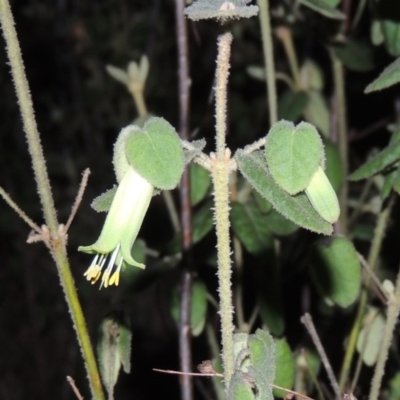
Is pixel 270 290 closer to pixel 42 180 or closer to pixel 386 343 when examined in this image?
pixel 386 343

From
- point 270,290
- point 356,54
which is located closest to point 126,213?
point 270,290

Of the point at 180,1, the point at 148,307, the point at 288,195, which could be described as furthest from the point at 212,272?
the point at 148,307

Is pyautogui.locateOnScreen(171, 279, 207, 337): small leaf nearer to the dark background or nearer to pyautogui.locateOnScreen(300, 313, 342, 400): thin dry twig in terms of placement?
pyautogui.locateOnScreen(300, 313, 342, 400): thin dry twig

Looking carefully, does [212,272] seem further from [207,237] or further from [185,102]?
[185,102]

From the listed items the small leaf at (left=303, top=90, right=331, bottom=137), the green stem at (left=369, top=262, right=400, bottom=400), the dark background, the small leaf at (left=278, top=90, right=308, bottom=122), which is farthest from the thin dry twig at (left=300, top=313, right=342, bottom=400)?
the dark background

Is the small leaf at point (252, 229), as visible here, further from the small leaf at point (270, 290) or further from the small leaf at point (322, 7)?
the small leaf at point (322, 7)

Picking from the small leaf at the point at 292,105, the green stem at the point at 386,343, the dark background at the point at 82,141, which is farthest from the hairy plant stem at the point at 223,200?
the dark background at the point at 82,141

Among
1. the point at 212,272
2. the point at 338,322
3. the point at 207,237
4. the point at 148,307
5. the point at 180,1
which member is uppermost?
the point at 180,1
